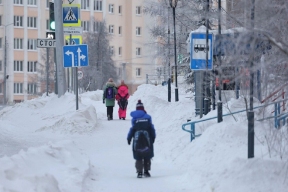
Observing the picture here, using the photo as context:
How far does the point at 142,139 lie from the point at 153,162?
256 cm

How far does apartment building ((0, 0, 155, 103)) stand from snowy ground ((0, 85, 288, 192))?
59.9 meters

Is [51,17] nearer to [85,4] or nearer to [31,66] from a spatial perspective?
[31,66]

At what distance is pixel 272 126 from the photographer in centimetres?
1099

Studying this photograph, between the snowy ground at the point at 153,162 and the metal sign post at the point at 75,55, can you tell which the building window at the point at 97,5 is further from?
the metal sign post at the point at 75,55

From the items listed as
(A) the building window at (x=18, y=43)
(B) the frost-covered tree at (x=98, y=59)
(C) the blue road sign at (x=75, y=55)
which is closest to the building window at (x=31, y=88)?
(A) the building window at (x=18, y=43)

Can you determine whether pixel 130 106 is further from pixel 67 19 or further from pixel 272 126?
pixel 272 126

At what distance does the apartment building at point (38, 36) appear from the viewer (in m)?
86.4

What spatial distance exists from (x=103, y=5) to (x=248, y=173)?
264 ft

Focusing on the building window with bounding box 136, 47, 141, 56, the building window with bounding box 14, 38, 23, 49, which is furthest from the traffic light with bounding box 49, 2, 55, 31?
the building window with bounding box 136, 47, 141, 56

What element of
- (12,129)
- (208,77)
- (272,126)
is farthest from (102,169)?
(12,129)

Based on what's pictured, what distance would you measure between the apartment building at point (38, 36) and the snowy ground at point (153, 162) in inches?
2360

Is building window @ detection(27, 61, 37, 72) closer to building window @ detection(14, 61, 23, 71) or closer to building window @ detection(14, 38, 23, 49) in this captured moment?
building window @ detection(14, 61, 23, 71)

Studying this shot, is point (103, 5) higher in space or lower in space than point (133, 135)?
higher

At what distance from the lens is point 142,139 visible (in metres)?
15.1
